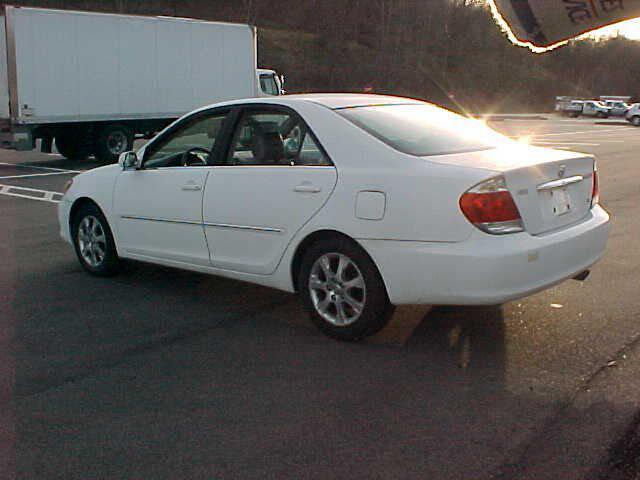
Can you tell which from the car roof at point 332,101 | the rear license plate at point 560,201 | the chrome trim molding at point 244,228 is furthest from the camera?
the car roof at point 332,101

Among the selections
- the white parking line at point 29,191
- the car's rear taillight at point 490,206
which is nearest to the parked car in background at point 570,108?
the white parking line at point 29,191

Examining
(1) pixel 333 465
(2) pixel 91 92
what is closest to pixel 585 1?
(1) pixel 333 465

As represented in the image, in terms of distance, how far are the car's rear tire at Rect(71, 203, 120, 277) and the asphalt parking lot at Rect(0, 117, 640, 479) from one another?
170 mm

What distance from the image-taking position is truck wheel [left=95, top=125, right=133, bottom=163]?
19547 mm

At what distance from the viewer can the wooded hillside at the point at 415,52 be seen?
70812 millimetres

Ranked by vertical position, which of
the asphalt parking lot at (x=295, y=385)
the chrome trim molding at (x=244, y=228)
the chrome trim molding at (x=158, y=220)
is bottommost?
the asphalt parking lot at (x=295, y=385)

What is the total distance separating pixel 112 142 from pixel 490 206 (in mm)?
16495

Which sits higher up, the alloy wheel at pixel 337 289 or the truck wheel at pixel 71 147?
the truck wheel at pixel 71 147

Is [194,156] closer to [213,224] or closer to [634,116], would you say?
[213,224]

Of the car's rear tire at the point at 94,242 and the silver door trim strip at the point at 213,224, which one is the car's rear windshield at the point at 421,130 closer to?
the silver door trim strip at the point at 213,224

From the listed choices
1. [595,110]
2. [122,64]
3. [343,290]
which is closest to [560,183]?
[343,290]

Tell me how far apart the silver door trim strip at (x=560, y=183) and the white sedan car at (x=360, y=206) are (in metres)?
0.01

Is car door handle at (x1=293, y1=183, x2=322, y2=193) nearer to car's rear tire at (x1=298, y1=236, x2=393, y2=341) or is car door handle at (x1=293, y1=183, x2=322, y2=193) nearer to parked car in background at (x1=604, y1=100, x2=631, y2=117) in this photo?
car's rear tire at (x1=298, y1=236, x2=393, y2=341)

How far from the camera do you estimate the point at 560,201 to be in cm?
514
